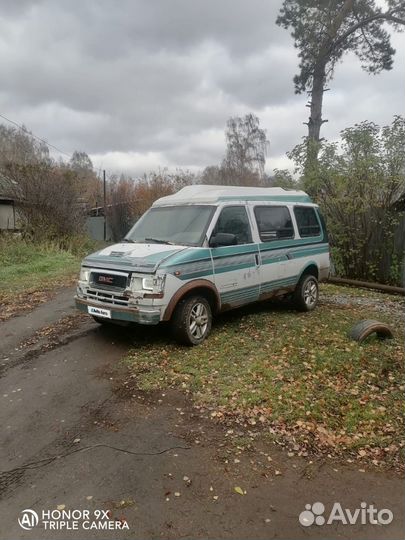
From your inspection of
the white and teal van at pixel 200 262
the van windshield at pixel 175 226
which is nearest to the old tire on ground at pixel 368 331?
the white and teal van at pixel 200 262

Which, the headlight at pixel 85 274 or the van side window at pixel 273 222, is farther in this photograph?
the van side window at pixel 273 222

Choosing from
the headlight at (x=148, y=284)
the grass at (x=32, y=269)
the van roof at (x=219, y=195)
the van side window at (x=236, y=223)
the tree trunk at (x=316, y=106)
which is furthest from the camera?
the tree trunk at (x=316, y=106)

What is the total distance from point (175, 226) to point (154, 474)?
3810 mm

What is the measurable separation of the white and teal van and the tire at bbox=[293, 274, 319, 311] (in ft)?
0.07

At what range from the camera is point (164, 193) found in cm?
2836

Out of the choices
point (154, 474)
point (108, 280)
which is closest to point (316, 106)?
point (108, 280)

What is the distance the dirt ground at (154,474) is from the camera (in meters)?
2.62

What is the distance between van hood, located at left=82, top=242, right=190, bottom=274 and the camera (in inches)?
204

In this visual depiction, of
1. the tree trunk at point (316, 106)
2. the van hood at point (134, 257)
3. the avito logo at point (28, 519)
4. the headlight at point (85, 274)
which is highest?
the tree trunk at point (316, 106)

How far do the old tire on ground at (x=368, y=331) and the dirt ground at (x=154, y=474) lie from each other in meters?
2.71

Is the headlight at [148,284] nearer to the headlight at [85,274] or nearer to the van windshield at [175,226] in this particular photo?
the van windshield at [175,226]

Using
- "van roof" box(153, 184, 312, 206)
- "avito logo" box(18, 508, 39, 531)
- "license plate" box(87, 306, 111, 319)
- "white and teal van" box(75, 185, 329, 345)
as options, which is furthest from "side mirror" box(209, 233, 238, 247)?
"avito logo" box(18, 508, 39, 531)

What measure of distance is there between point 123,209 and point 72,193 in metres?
9.53

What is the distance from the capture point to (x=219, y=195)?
6.17 m
